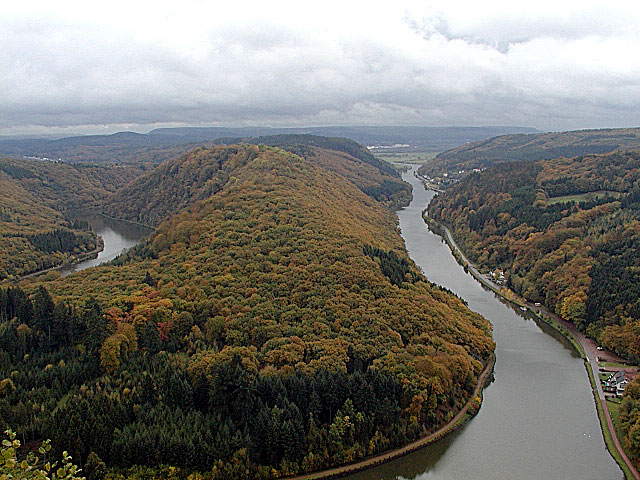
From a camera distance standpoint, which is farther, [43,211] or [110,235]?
[43,211]

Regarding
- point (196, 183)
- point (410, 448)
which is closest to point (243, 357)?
point (410, 448)

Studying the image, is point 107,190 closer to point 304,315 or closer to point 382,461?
point 304,315

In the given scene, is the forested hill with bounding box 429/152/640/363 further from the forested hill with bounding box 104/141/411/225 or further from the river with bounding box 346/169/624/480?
the forested hill with bounding box 104/141/411/225

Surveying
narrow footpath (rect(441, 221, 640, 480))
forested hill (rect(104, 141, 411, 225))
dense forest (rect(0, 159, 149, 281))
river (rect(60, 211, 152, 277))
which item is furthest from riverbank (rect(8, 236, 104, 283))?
narrow footpath (rect(441, 221, 640, 480))

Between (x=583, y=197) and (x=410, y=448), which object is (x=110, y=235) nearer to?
(x=583, y=197)

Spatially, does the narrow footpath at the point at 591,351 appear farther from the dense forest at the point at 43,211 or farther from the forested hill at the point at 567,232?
the dense forest at the point at 43,211

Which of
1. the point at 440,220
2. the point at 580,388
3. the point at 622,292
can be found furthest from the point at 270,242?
the point at 440,220

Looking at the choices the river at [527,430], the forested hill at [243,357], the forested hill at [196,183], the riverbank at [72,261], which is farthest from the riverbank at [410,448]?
the riverbank at [72,261]
